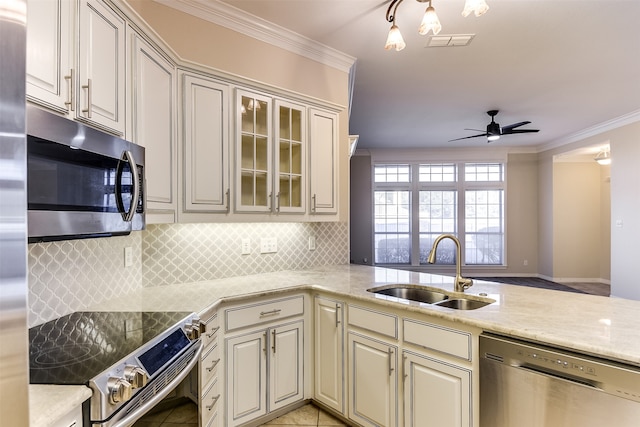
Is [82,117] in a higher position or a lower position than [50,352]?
higher

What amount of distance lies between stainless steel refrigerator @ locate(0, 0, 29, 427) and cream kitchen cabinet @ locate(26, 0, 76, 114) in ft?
2.42

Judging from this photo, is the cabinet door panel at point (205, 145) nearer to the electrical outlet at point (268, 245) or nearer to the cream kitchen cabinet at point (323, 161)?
the electrical outlet at point (268, 245)

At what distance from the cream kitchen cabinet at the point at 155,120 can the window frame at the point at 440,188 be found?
6.37 m

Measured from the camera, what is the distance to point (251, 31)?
2.72 meters

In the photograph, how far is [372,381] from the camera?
204 centimetres

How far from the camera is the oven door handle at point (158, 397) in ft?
3.49

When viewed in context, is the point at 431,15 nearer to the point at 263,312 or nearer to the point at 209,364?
the point at 263,312

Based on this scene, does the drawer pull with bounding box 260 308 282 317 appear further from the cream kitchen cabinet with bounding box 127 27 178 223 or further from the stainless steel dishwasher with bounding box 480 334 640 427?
the stainless steel dishwasher with bounding box 480 334 640 427

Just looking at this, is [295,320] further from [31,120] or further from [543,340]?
[31,120]

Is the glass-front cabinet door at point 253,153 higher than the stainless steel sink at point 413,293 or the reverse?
higher

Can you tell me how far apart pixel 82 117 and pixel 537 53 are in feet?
12.2

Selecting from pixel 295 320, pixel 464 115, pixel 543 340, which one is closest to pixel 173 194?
pixel 295 320

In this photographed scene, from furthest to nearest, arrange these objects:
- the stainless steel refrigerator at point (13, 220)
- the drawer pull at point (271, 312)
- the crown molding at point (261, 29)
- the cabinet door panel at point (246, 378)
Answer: the crown molding at point (261, 29)
the drawer pull at point (271, 312)
the cabinet door panel at point (246, 378)
the stainless steel refrigerator at point (13, 220)

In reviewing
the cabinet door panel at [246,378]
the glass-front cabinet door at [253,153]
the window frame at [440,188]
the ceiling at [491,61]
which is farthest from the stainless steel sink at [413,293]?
the window frame at [440,188]
